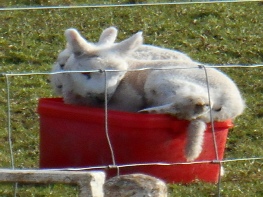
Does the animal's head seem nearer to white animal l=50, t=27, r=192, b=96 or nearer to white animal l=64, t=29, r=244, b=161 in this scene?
white animal l=64, t=29, r=244, b=161

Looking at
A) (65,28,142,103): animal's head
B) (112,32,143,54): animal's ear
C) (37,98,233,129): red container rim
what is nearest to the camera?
(37,98,233,129): red container rim

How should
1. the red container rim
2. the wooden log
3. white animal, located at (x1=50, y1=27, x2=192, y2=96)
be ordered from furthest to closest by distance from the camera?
white animal, located at (x1=50, y1=27, x2=192, y2=96) → the red container rim → the wooden log

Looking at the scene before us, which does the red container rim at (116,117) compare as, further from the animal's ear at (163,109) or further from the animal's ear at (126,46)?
the animal's ear at (126,46)

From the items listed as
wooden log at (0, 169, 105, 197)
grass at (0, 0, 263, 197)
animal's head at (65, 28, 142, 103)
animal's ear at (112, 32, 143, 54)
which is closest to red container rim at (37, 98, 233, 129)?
animal's head at (65, 28, 142, 103)

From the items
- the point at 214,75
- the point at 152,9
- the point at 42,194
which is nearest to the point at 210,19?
the point at 152,9

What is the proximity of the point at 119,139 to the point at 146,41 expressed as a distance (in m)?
3.52

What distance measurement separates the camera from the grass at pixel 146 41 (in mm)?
6590

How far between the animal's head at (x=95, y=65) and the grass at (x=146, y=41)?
804 mm

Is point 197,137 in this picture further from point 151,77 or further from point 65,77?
point 65,77

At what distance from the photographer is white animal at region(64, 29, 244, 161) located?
525cm

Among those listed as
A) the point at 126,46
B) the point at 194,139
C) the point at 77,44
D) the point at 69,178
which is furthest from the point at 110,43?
the point at 69,178

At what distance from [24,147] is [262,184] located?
5.70 feet

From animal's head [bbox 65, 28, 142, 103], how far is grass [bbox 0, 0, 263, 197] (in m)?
0.80

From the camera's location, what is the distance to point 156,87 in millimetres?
5414
